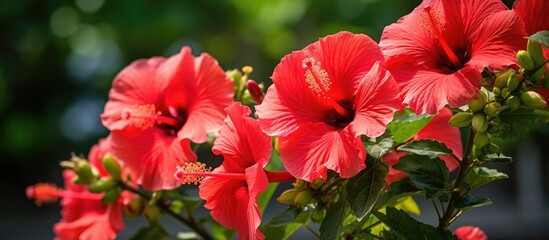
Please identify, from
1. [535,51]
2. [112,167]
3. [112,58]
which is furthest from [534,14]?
[112,58]

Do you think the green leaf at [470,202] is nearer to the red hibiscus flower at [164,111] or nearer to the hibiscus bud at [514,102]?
the hibiscus bud at [514,102]

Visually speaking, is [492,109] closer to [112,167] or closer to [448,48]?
[448,48]

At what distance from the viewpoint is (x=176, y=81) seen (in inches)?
28.0

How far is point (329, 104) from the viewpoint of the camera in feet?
1.82

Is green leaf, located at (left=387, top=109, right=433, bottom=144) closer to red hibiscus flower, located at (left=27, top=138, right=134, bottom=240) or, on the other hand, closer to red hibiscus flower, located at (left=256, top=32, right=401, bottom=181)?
red hibiscus flower, located at (left=256, top=32, right=401, bottom=181)

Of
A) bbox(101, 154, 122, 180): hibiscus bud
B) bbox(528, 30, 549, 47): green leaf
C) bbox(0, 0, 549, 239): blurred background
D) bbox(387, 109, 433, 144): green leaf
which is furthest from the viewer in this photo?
bbox(0, 0, 549, 239): blurred background

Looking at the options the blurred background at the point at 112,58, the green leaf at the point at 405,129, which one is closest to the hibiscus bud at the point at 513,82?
the green leaf at the point at 405,129

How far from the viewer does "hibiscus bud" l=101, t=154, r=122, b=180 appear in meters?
0.75

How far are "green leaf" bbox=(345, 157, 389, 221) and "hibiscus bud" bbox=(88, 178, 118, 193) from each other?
31 centimetres

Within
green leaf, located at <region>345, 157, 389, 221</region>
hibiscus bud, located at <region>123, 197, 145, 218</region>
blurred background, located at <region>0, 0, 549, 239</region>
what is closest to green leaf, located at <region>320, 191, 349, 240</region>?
green leaf, located at <region>345, 157, 389, 221</region>

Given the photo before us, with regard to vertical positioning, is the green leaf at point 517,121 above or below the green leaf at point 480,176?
above

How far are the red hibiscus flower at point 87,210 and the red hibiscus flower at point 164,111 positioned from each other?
86 millimetres

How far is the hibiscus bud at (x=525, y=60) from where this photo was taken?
501 mm

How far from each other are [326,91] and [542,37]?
148mm
